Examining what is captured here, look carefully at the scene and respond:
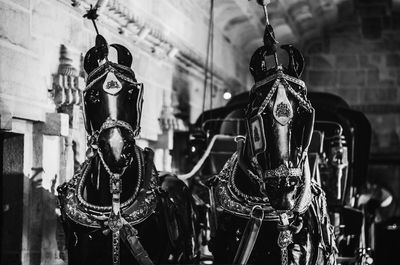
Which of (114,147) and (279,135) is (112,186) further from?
(279,135)

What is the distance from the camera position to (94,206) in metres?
4.54

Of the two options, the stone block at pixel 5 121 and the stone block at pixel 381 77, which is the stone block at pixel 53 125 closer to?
the stone block at pixel 5 121

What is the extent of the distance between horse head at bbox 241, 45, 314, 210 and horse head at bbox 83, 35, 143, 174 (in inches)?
23.7

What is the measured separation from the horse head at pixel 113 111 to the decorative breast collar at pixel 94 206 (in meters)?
0.20

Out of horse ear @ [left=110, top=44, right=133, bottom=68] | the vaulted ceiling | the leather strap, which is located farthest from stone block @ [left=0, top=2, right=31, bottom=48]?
the vaulted ceiling

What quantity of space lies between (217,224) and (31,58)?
1.66 metres

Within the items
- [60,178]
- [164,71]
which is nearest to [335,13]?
[164,71]

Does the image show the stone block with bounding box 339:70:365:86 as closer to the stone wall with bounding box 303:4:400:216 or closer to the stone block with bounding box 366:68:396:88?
the stone wall with bounding box 303:4:400:216

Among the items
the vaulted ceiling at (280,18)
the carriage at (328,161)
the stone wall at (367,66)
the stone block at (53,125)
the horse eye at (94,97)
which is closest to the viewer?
the horse eye at (94,97)

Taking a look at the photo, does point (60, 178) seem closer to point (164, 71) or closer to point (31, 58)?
point (31, 58)

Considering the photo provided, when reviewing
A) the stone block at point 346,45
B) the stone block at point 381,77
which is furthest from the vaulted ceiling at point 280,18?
the stone block at point 381,77

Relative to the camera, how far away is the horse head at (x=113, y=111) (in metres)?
4.38

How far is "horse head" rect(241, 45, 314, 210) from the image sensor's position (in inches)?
163

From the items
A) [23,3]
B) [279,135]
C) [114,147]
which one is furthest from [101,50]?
[279,135]
